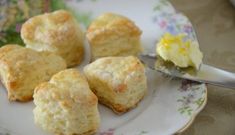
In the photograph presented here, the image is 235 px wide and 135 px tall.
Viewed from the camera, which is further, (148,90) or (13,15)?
(13,15)

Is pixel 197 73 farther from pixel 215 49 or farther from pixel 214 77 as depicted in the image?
pixel 215 49

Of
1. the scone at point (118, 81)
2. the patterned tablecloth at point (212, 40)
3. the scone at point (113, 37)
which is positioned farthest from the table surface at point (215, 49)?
the scone at point (113, 37)

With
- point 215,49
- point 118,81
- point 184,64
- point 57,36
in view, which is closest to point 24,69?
point 57,36

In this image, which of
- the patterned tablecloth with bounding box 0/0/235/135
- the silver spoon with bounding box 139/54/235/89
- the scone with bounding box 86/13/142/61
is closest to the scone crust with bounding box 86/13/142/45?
the scone with bounding box 86/13/142/61

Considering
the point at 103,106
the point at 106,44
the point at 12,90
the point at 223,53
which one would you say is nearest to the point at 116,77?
the point at 103,106

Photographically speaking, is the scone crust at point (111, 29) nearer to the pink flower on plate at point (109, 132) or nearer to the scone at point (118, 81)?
the scone at point (118, 81)

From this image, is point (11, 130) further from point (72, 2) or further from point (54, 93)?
point (72, 2)

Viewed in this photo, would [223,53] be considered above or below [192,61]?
below
